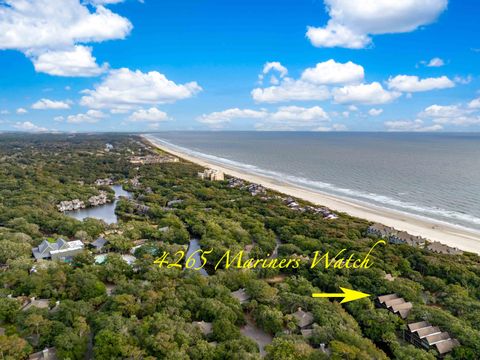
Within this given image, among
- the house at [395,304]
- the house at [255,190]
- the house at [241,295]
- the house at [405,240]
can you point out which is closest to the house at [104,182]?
the house at [255,190]

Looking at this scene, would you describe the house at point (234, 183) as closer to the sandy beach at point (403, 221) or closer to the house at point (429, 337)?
the sandy beach at point (403, 221)

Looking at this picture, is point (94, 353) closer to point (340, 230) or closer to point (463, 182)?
point (340, 230)

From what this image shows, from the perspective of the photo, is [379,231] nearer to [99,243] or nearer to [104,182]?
[99,243]

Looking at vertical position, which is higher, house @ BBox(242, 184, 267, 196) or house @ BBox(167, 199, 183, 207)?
house @ BBox(242, 184, 267, 196)

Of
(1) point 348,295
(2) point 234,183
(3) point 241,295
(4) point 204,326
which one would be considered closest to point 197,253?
(3) point 241,295

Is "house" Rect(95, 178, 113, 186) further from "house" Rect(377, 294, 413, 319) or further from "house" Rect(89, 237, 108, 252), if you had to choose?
"house" Rect(377, 294, 413, 319)

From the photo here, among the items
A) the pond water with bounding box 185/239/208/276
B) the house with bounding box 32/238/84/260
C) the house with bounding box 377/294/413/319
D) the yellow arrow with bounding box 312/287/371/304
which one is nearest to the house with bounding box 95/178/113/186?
the house with bounding box 32/238/84/260
